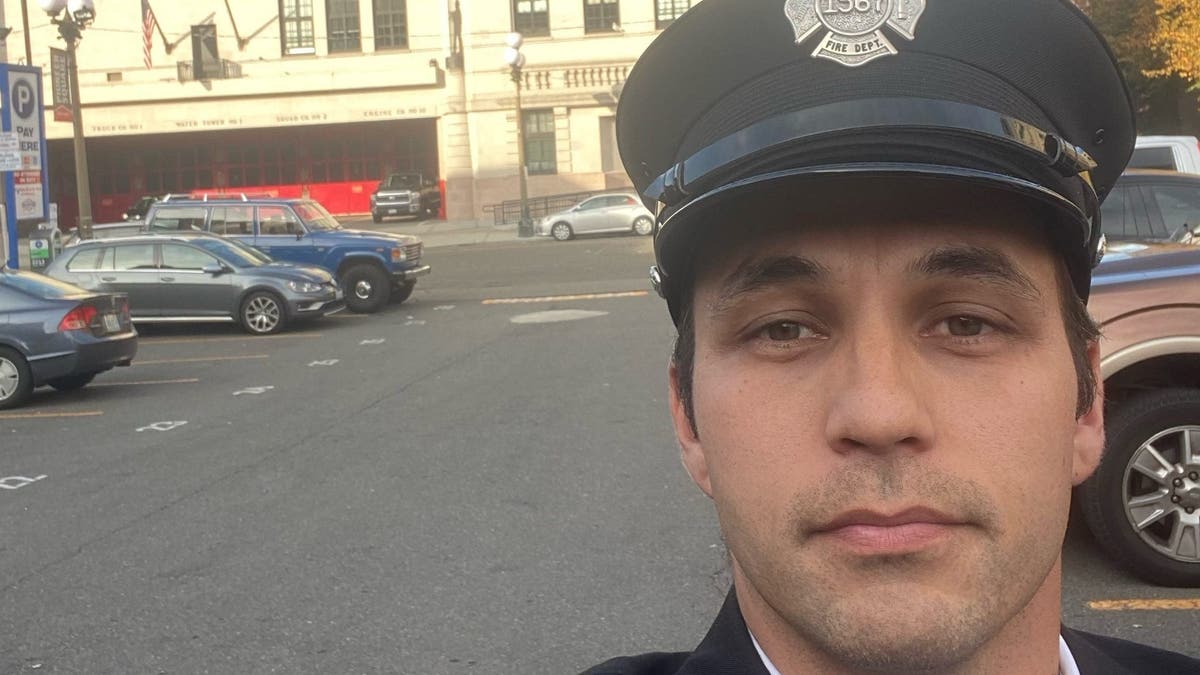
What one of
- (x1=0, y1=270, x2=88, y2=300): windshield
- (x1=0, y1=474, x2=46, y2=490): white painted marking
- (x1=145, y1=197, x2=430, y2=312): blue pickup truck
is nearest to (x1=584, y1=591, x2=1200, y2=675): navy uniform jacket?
(x1=0, y1=474, x2=46, y2=490): white painted marking

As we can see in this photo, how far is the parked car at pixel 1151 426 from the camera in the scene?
488cm

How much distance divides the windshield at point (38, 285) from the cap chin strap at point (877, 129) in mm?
12477

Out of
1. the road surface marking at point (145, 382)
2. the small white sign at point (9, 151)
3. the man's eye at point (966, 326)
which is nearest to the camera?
the man's eye at point (966, 326)

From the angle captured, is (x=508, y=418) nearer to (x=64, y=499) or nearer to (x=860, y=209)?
(x=64, y=499)

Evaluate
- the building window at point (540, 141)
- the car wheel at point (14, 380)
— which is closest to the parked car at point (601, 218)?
the building window at point (540, 141)

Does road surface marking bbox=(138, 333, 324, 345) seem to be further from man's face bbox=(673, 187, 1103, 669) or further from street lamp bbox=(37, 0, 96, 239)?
man's face bbox=(673, 187, 1103, 669)

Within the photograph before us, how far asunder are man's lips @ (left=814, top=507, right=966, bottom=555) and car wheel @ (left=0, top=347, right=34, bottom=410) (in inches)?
481

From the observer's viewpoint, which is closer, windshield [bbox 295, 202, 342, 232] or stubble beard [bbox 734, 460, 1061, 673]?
stubble beard [bbox 734, 460, 1061, 673]

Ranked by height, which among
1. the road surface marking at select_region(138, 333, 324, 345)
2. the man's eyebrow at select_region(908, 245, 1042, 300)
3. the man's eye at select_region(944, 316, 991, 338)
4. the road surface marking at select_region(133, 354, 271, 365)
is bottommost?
the road surface marking at select_region(133, 354, 271, 365)

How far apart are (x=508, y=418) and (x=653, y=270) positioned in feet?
26.7

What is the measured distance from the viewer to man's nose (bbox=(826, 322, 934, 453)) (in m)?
1.23

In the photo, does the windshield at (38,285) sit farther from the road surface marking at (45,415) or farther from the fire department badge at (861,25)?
the fire department badge at (861,25)

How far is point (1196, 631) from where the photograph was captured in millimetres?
4637

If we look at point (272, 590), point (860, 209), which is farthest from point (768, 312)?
point (272, 590)
